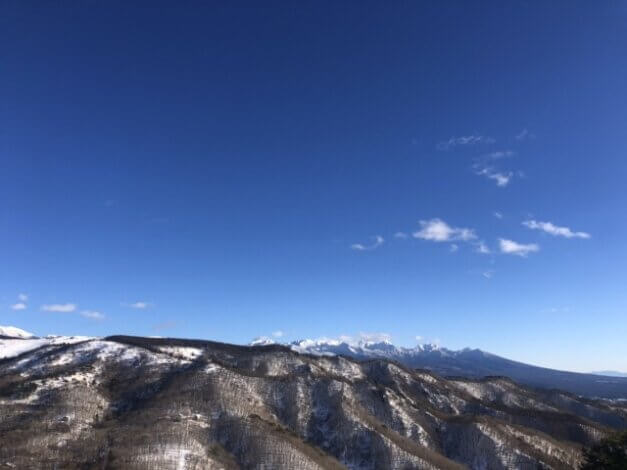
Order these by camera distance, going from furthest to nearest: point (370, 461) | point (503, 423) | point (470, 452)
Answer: point (503, 423), point (470, 452), point (370, 461)

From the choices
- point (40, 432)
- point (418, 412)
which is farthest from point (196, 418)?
point (418, 412)

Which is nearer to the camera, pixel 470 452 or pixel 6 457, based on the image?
pixel 6 457

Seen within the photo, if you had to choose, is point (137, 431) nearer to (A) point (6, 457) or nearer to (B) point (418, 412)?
(A) point (6, 457)

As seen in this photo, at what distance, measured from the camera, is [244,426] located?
5344 inches

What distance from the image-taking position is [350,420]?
158 meters

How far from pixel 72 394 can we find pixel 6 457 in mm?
44641

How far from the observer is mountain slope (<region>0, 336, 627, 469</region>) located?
397ft

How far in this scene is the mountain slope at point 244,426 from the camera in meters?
121

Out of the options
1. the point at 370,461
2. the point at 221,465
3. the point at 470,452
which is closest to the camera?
the point at 221,465

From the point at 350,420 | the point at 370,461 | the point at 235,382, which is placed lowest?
the point at 370,461

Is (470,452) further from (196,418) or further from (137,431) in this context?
(137,431)

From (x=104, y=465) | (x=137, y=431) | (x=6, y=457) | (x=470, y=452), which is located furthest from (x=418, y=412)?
(x=6, y=457)

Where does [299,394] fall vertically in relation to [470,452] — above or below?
above

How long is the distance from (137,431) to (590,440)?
522ft
